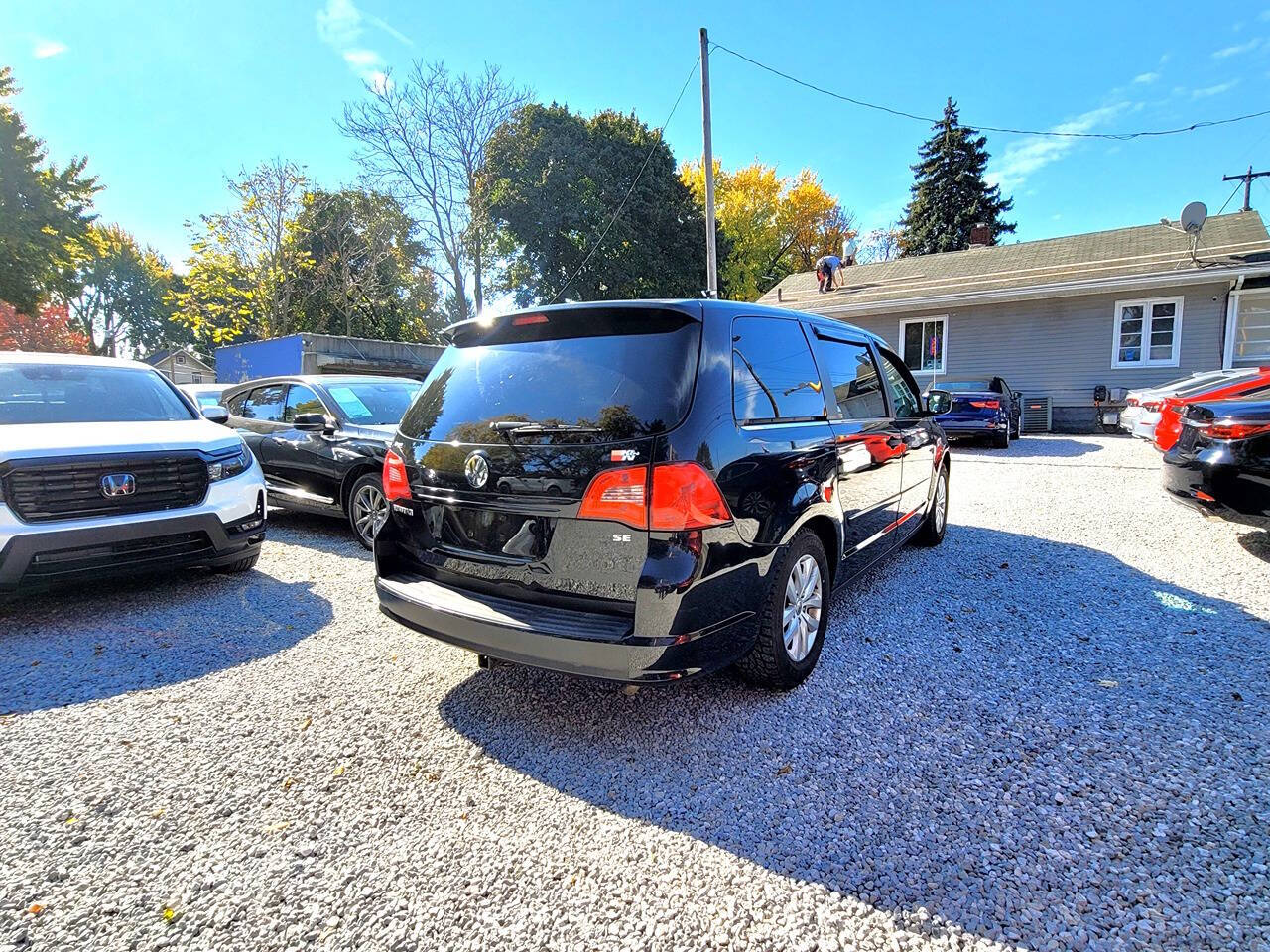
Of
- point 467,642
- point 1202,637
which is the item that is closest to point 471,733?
point 467,642

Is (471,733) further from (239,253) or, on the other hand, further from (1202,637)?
(239,253)

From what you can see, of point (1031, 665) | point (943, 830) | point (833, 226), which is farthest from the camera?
point (833, 226)

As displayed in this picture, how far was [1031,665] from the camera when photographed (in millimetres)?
3215

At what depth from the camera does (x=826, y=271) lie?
19.0m

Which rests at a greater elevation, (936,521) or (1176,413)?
(1176,413)

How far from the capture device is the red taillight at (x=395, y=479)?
2.94 metres

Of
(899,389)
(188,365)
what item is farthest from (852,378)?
(188,365)

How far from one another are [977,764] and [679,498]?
5.09ft

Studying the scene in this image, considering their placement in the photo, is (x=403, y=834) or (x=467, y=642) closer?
(x=403, y=834)

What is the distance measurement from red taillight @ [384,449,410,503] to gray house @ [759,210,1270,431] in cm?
1177

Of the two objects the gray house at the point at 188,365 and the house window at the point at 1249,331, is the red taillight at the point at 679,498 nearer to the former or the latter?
the house window at the point at 1249,331

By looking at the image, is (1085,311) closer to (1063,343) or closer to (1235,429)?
(1063,343)

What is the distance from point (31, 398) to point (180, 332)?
59875 millimetres

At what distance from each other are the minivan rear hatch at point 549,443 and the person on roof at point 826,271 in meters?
18.1
